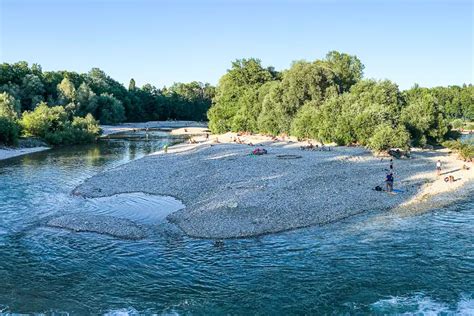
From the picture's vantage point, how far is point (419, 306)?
770 inches

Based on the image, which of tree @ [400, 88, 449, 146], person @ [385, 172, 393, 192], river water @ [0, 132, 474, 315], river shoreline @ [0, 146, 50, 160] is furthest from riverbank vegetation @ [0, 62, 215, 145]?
tree @ [400, 88, 449, 146]

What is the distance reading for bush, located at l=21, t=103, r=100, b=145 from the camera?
90938 millimetres

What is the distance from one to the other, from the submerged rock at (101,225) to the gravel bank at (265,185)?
3269mm

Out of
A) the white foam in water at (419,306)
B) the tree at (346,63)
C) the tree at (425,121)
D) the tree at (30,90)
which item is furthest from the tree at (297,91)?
the tree at (30,90)

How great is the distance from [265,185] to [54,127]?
68380mm

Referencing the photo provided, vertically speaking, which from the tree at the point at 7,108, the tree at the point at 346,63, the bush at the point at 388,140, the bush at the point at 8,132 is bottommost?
the bush at the point at 388,140

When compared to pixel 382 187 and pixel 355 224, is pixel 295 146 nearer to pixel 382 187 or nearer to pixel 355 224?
pixel 382 187

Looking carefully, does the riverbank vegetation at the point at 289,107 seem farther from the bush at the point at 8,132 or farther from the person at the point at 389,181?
the person at the point at 389,181

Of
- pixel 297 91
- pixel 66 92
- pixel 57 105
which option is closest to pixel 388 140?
pixel 297 91

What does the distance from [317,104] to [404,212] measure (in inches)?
2317

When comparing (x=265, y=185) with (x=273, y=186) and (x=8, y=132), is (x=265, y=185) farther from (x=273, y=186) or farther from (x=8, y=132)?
(x=8, y=132)

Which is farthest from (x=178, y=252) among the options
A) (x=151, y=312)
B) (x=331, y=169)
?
(x=331, y=169)

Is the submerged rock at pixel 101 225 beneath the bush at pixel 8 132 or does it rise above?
beneath

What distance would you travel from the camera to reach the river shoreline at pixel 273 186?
32219mm
